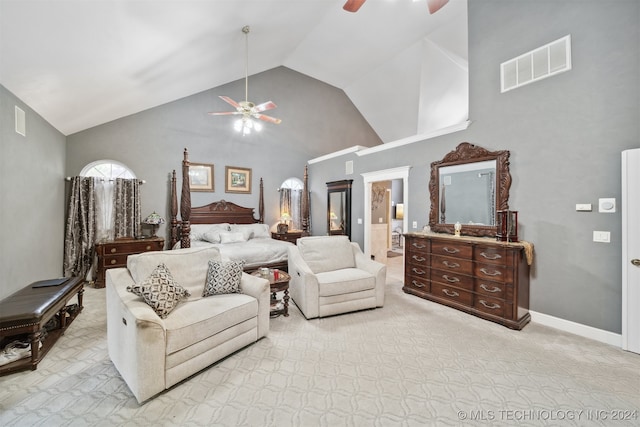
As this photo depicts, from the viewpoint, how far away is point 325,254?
375 cm

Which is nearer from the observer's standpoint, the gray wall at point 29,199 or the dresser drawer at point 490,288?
the gray wall at point 29,199

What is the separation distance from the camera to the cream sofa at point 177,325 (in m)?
1.79

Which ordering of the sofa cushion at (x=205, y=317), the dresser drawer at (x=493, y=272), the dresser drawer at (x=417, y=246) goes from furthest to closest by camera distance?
1. the dresser drawer at (x=417, y=246)
2. the dresser drawer at (x=493, y=272)
3. the sofa cushion at (x=205, y=317)

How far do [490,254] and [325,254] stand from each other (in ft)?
6.83

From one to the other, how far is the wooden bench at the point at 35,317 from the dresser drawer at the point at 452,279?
4.31m

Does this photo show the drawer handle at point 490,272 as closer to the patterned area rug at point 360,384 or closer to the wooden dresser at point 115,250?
the patterned area rug at point 360,384

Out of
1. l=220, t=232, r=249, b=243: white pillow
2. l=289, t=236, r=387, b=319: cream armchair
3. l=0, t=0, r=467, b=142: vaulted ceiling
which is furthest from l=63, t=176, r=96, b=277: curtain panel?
l=289, t=236, r=387, b=319: cream armchair

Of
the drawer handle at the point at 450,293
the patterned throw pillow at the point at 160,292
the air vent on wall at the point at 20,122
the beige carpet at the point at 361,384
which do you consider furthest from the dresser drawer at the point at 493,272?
the air vent on wall at the point at 20,122

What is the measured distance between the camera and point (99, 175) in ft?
16.3

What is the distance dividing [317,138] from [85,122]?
504cm

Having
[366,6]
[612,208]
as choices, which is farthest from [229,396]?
[366,6]

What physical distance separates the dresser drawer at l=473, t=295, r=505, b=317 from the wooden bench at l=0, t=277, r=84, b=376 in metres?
4.46

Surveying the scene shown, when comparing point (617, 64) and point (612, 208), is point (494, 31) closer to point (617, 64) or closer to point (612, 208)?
point (617, 64)

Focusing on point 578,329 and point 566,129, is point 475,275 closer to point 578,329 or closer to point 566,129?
point 578,329
